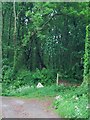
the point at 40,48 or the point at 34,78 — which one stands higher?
the point at 40,48

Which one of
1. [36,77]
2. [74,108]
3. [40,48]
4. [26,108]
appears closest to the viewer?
[74,108]

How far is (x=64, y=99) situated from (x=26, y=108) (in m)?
1.63

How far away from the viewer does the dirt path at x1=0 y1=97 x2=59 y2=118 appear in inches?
397

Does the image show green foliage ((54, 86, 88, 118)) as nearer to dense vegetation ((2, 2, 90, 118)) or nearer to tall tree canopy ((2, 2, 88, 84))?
dense vegetation ((2, 2, 90, 118))

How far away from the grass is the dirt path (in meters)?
0.43

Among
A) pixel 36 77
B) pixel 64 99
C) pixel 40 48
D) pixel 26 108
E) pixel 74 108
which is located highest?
pixel 40 48

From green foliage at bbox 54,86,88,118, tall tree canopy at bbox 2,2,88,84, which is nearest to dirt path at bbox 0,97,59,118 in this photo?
green foliage at bbox 54,86,88,118

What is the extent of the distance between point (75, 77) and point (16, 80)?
4.73m

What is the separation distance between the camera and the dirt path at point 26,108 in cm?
1009

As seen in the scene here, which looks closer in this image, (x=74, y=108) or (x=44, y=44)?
(x=74, y=108)

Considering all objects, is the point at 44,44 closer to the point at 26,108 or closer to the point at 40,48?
the point at 40,48

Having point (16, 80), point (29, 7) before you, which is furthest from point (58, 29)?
point (16, 80)

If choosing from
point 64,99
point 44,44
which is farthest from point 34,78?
point 64,99

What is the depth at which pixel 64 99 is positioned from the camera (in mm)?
11656
